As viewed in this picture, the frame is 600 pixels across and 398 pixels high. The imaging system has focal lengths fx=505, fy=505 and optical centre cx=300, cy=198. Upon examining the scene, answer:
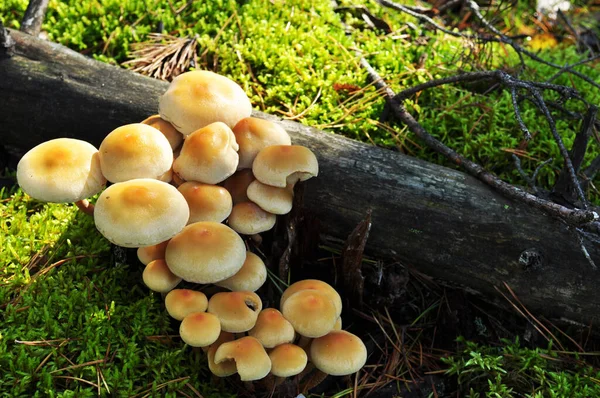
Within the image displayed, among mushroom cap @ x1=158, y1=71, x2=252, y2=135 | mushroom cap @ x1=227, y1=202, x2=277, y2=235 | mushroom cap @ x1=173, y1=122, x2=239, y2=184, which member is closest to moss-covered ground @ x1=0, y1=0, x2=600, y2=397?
mushroom cap @ x1=227, y1=202, x2=277, y2=235

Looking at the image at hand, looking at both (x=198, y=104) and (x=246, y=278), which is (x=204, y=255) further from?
(x=198, y=104)

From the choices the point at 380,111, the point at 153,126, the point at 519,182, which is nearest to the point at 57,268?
the point at 153,126

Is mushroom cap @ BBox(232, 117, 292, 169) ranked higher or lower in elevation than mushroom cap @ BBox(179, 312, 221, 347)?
higher

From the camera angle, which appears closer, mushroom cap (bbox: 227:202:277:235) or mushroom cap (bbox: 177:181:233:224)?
mushroom cap (bbox: 177:181:233:224)

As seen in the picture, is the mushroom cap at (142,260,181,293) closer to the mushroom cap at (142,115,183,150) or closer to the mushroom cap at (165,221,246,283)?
the mushroom cap at (165,221,246,283)

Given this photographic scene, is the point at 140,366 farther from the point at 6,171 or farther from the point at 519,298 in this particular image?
the point at 519,298

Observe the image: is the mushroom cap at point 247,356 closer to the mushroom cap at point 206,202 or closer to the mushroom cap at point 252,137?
the mushroom cap at point 206,202
